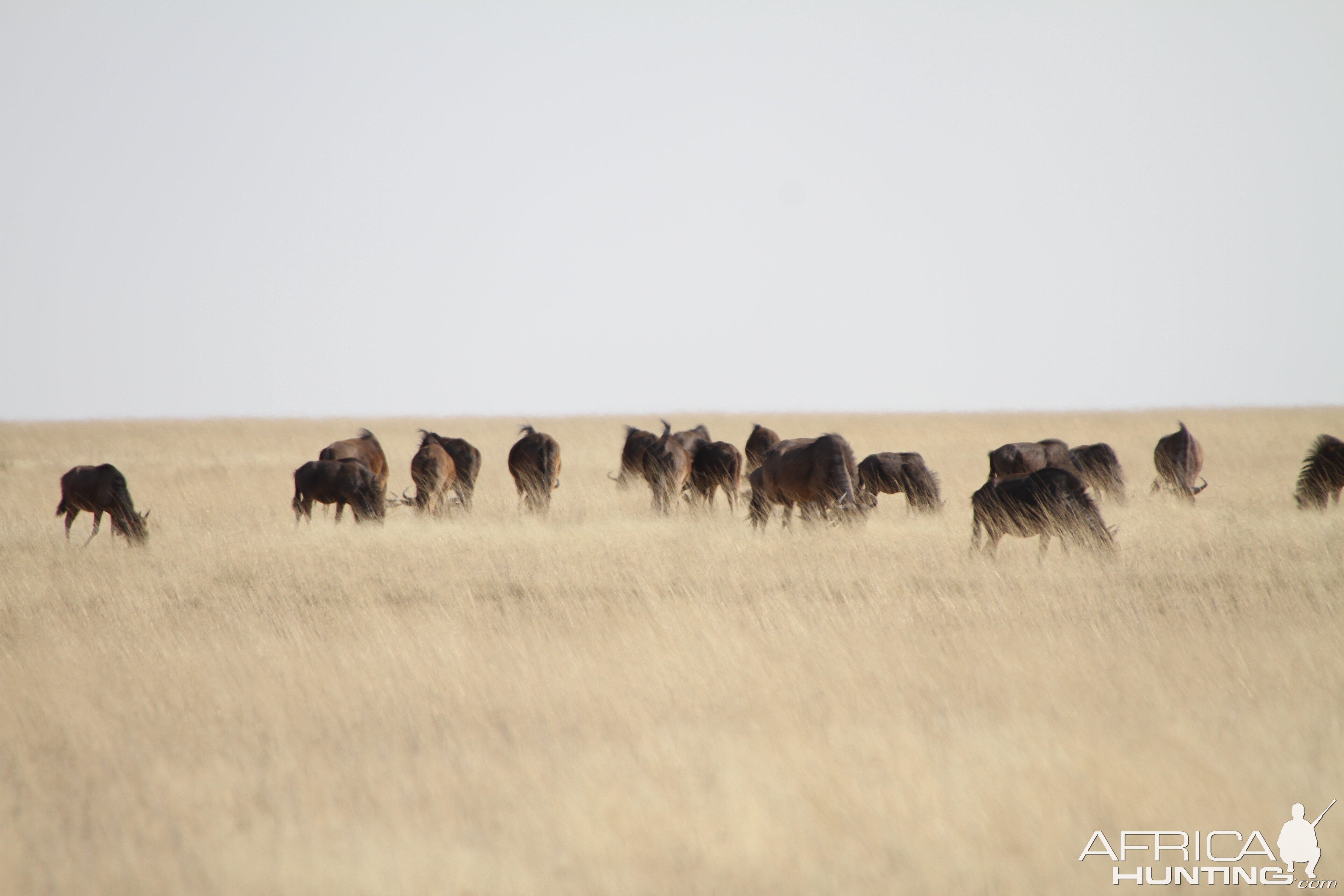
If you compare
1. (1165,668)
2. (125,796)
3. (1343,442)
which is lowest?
(125,796)

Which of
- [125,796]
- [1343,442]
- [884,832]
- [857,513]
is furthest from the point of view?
[1343,442]

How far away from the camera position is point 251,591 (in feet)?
29.8

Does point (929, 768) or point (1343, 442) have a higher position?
point (1343, 442)

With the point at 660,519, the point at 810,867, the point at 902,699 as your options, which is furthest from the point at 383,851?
the point at 660,519

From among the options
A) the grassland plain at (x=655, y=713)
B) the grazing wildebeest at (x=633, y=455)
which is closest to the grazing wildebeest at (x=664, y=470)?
the grazing wildebeest at (x=633, y=455)

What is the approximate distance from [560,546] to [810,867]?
8.16 metres

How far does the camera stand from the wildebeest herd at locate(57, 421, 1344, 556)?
10.9 metres

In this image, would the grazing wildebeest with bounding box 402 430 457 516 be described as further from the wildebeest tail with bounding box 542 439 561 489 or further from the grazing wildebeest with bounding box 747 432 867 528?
the grazing wildebeest with bounding box 747 432 867 528

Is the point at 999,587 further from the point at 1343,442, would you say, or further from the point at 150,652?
the point at 1343,442

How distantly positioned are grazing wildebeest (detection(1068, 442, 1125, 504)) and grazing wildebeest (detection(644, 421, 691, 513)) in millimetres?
6996

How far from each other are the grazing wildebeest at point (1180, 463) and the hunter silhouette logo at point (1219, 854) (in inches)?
549

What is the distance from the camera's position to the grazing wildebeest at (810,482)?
13180 mm

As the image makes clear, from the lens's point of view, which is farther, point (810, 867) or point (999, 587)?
point (999, 587)

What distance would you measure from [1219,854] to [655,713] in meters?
2.88
